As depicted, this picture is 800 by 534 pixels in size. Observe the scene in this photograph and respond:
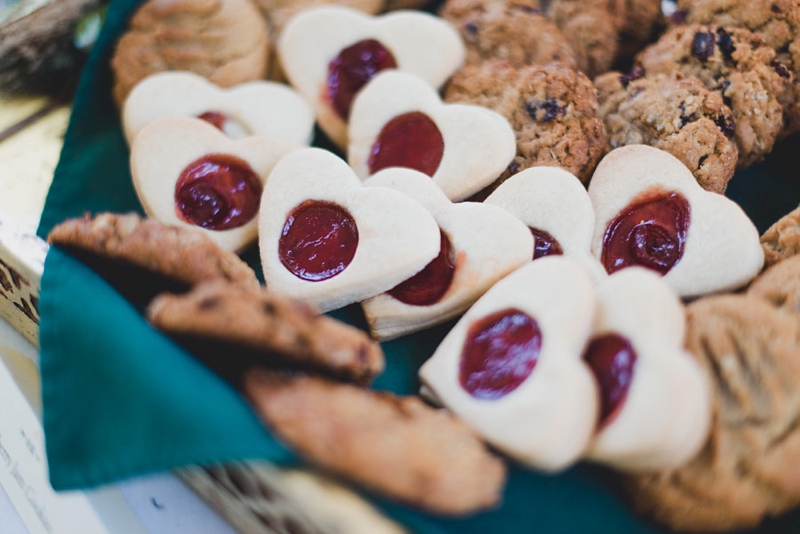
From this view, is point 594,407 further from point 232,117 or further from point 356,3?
point 356,3

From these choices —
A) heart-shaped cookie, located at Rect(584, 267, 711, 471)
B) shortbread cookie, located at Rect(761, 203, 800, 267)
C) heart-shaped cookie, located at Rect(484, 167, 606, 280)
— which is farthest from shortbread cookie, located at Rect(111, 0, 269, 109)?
shortbread cookie, located at Rect(761, 203, 800, 267)

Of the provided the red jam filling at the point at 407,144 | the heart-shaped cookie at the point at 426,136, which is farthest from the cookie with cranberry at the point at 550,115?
the red jam filling at the point at 407,144

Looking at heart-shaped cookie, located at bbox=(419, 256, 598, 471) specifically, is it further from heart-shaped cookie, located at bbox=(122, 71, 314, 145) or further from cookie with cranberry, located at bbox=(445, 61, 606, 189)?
heart-shaped cookie, located at bbox=(122, 71, 314, 145)

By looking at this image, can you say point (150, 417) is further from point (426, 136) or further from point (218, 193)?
point (426, 136)

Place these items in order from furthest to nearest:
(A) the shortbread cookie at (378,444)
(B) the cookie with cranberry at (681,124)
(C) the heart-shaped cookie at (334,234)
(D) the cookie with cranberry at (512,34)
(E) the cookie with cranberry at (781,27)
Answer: (D) the cookie with cranberry at (512,34) < (E) the cookie with cranberry at (781,27) < (B) the cookie with cranberry at (681,124) < (C) the heart-shaped cookie at (334,234) < (A) the shortbread cookie at (378,444)

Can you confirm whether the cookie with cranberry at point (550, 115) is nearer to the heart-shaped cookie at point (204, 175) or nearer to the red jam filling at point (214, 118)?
the heart-shaped cookie at point (204, 175)

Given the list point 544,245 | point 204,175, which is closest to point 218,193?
point 204,175
